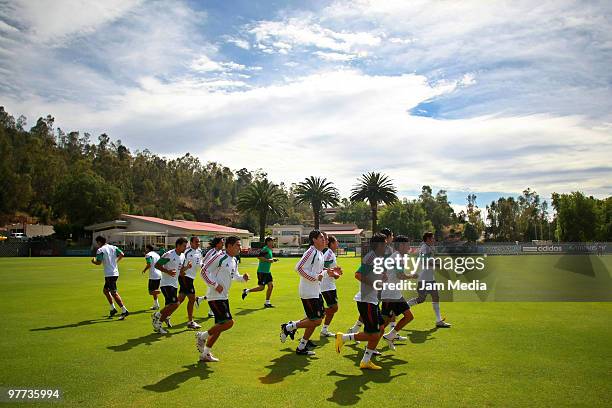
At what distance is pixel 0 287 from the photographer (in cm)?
2066

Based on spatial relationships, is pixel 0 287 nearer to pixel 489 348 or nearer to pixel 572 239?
pixel 489 348

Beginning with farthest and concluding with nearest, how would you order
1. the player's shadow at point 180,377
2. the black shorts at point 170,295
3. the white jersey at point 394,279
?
1. the black shorts at point 170,295
2. the white jersey at point 394,279
3. the player's shadow at point 180,377

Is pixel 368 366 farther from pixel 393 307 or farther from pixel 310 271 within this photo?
pixel 310 271

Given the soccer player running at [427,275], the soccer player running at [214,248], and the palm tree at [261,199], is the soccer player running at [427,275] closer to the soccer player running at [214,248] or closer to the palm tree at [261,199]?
the soccer player running at [214,248]

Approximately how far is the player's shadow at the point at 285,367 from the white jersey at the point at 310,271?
1.16 meters

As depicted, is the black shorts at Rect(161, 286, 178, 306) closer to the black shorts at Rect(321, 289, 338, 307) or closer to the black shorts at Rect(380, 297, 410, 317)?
the black shorts at Rect(321, 289, 338, 307)

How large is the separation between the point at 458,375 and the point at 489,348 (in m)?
2.18

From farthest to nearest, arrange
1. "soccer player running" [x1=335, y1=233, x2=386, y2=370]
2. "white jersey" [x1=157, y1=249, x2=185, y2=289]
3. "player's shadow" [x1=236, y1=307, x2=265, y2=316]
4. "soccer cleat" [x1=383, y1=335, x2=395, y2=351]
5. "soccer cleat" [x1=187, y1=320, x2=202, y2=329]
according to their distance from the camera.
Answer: "player's shadow" [x1=236, y1=307, x2=265, y2=316], "soccer cleat" [x1=187, y1=320, x2=202, y2=329], "white jersey" [x1=157, y1=249, x2=185, y2=289], "soccer cleat" [x1=383, y1=335, x2=395, y2=351], "soccer player running" [x1=335, y1=233, x2=386, y2=370]

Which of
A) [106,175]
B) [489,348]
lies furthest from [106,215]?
[489,348]

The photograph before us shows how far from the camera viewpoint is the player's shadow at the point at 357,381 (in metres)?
6.15

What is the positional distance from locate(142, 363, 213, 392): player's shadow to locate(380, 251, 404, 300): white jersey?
3778mm

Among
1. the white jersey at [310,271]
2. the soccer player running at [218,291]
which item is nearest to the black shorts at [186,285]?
the soccer player running at [218,291]

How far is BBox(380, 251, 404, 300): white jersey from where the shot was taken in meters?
8.76

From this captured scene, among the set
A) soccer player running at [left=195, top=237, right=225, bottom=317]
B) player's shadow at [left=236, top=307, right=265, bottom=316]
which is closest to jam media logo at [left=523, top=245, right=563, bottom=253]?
player's shadow at [left=236, top=307, right=265, bottom=316]
